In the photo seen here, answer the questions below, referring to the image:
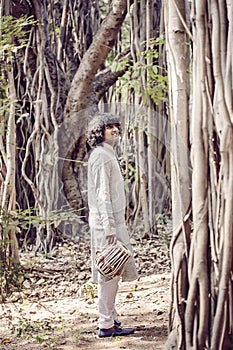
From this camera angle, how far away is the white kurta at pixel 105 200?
3.30 m

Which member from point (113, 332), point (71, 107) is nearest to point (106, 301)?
point (113, 332)

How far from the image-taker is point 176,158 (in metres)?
2.58

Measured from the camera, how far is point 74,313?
13.3 ft

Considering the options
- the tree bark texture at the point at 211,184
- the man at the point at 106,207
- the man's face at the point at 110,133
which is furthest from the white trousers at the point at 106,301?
the tree bark texture at the point at 211,184

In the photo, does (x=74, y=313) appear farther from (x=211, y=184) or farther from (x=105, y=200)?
(x=211, y=184)

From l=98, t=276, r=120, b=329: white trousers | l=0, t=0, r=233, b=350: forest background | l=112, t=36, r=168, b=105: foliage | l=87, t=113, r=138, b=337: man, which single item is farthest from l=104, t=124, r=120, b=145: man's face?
l=112, t=36, r=168, b=105: foliage

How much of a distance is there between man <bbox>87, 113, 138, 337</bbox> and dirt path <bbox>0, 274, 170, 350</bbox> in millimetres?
148

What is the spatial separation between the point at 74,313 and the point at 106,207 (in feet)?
3.38

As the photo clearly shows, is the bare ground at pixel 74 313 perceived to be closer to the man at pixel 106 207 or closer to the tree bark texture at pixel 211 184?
the man at pixel 106 207

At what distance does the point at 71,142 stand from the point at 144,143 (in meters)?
0.84

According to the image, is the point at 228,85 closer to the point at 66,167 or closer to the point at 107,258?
the point at 107,258

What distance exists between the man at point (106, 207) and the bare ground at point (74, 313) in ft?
0.50

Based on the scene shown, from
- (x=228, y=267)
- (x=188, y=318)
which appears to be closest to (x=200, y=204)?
(x=228, y=267)

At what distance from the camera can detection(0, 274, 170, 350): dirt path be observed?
3.29 meters
